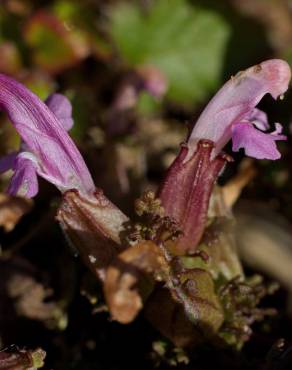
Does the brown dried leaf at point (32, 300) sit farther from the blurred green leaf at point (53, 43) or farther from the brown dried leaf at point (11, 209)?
the blurred green leaf at point (53, 43)

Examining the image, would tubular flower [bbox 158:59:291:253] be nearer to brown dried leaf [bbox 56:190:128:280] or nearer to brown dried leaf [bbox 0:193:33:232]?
brown dried leaf [bbox 56:190:128:280]

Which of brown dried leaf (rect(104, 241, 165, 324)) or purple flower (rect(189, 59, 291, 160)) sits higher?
purple flower (rect(189, 59, 291, 160))

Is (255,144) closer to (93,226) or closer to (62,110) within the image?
(93,226)

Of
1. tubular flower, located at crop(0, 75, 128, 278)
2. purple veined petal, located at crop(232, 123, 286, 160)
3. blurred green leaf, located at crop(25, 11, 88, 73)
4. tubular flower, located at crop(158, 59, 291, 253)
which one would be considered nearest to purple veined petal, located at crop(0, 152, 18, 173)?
tubular flower, located at crop(0, 75, 128, 278)

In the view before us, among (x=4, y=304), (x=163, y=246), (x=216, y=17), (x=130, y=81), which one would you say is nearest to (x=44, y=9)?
(x=130, y=81)

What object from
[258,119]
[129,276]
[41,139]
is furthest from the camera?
[258,119]

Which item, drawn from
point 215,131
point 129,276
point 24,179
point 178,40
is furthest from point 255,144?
point 178,40

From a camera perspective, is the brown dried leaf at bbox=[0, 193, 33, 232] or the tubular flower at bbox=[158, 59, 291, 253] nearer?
the tubular flower at bbox=[158, 59, 291, 253]
